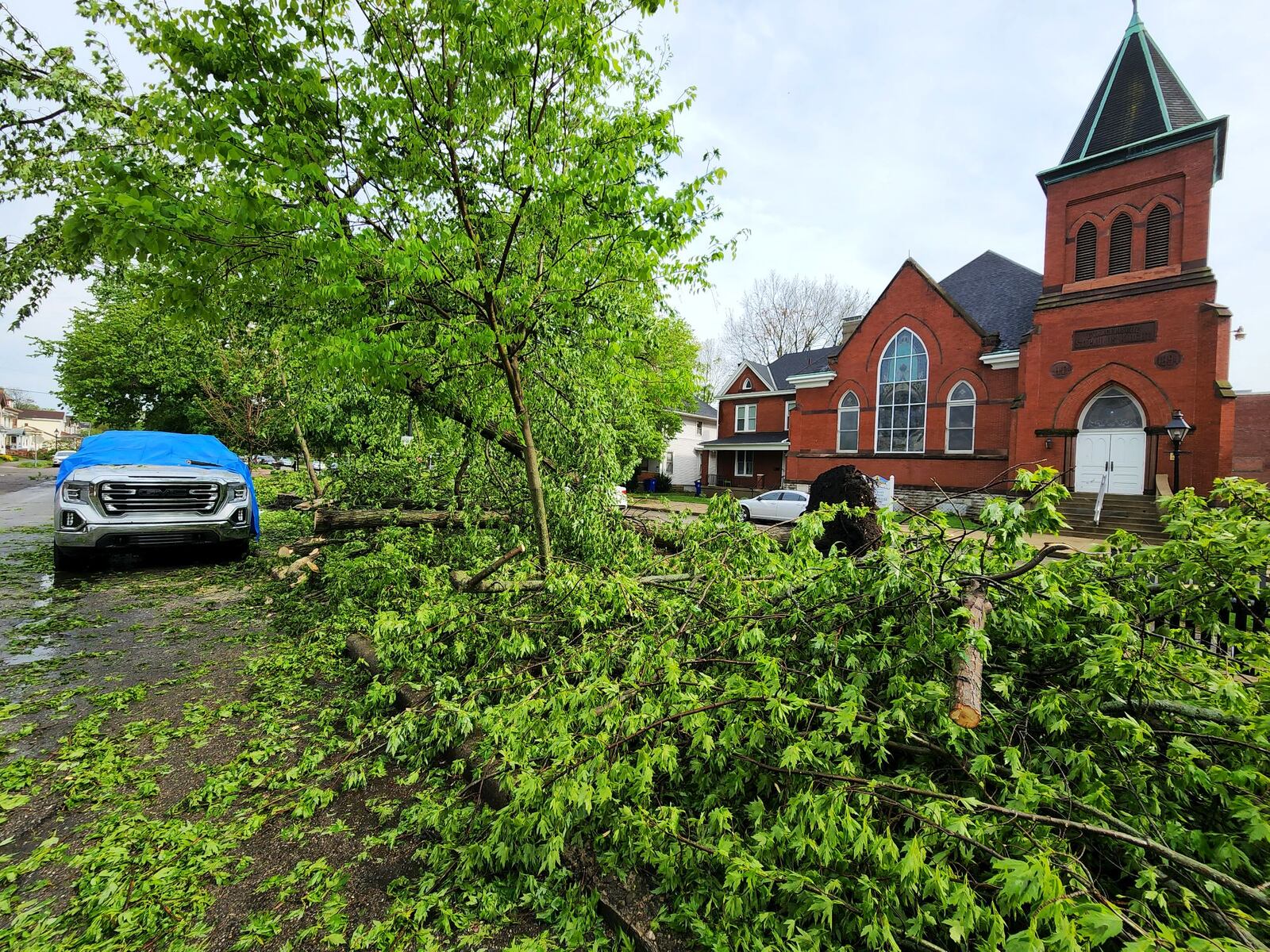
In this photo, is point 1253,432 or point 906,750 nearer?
point 906,750

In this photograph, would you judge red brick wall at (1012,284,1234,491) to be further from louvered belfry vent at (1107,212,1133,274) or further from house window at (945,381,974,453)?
house window at (945,381,974,453)

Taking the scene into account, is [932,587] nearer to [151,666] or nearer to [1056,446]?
[151,666]

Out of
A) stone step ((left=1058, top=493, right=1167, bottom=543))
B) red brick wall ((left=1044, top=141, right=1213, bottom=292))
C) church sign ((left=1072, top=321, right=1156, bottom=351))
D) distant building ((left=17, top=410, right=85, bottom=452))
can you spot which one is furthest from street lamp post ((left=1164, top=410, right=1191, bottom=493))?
distant building ((left=17, top=410, right=85, bottom=452))

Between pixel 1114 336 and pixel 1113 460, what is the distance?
3.77 meters

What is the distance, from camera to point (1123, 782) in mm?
2000

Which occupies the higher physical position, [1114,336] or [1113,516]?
[1114,336]

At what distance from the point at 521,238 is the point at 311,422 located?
783cm

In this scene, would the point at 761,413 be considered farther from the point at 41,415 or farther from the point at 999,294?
the point at 41,415

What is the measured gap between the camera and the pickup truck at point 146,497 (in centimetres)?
679

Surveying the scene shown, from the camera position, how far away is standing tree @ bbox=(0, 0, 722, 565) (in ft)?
12.5

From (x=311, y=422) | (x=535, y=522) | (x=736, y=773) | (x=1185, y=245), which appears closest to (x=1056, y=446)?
(x=1185, y=245)

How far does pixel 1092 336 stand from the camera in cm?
1611

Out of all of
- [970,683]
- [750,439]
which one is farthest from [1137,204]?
[970,683]

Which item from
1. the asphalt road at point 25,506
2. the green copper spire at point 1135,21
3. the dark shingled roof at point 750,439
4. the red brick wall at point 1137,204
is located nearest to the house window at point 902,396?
the red brick wall at point 1137,204
